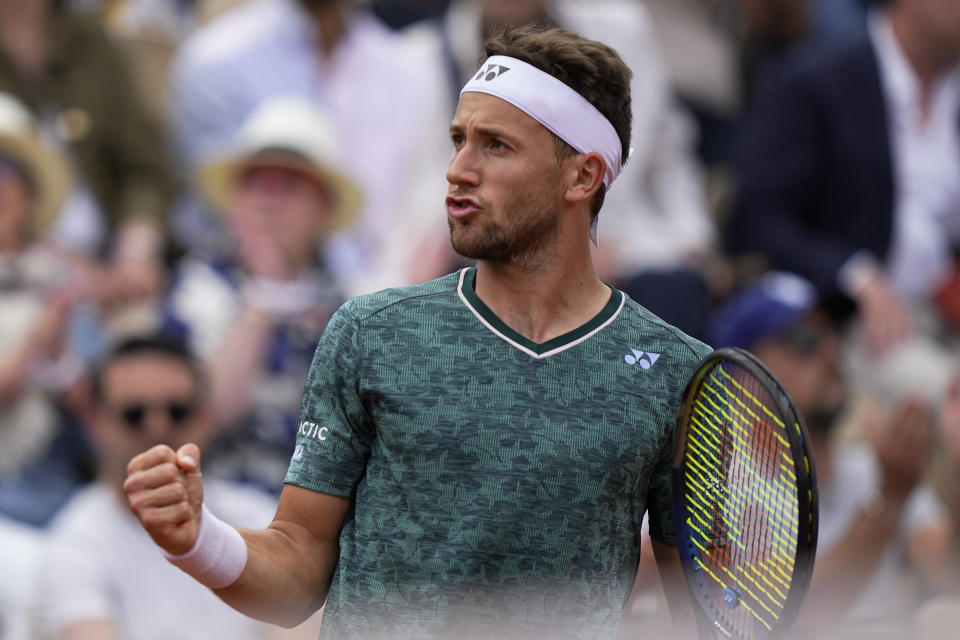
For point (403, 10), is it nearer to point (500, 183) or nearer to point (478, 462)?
point (500, 183)

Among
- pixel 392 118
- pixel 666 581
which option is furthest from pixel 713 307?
pixel 666 581

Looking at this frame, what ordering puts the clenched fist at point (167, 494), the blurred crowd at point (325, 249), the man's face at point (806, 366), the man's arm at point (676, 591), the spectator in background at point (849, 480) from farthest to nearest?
the man's face at point (806, 366), the blurred crowd at point (325, 249), the spectator in background at point (849, 480), the man's arm at point (676, 591), the clenched fist at point (167, 494)

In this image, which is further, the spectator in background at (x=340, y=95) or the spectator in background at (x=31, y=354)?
the spectator in background at (x=340, y=95)

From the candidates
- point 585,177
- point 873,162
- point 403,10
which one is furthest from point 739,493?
point 403,10

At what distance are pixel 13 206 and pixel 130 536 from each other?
4.84 ft

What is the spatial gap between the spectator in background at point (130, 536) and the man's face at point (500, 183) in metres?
2.41

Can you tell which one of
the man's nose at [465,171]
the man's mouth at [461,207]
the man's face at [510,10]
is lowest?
the man's face at [510,10]

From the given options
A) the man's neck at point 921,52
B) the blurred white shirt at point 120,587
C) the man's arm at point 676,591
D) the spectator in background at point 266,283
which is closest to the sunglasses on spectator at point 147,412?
the blurred white shirt at point 120,587

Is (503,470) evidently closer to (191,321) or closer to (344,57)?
(191,321)

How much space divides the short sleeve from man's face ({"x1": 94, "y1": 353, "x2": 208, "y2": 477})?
2.23 m

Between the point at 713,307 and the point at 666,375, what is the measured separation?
12.9 feet

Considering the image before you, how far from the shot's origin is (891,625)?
5023 mm

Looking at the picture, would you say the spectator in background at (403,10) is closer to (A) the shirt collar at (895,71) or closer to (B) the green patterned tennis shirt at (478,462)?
(A) the shirt collar at (895,71)

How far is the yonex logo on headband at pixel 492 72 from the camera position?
3.12 m
